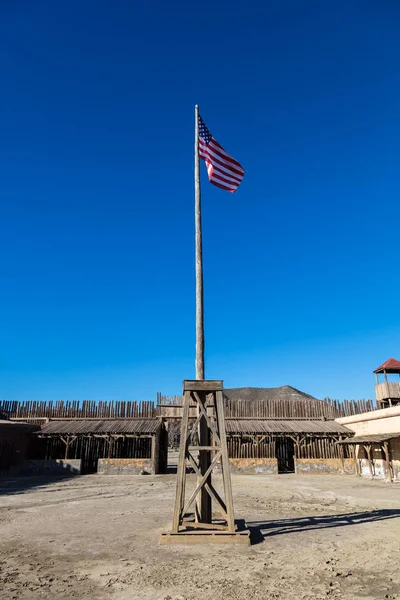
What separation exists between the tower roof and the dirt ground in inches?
735

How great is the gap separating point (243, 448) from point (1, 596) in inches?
869

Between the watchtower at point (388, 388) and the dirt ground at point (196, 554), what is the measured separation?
16498 millimetres

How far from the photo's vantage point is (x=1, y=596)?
201 inches

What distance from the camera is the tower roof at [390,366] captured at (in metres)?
30.3

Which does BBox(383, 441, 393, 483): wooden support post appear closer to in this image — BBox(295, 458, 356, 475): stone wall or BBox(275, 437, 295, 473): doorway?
BBox(295, 458, 356, 475): stone wall

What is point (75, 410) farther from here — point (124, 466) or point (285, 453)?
point (285, 453)

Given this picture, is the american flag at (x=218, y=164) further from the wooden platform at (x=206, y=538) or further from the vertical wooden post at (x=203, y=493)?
the wooden platform at (x=206, y=538)

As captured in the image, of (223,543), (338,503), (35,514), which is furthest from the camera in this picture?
(338,503)

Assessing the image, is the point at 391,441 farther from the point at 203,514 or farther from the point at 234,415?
the point at 203,514

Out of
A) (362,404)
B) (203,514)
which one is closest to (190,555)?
(203,514)

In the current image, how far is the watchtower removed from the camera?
28.4 m

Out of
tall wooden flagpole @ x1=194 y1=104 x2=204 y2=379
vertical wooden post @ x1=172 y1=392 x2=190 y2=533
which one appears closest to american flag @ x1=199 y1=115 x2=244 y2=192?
tall wooden flagpole @ x1=194 y1=104 x2=204 y2=379

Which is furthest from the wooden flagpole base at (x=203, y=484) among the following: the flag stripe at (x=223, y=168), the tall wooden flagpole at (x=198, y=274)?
the flag stripe at (x=223, y=168)

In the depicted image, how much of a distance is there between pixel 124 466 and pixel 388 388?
18.4 m
